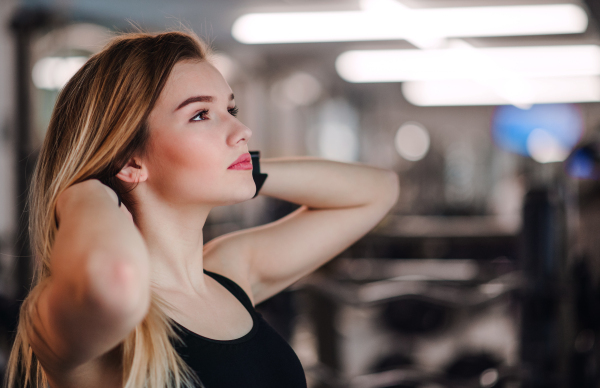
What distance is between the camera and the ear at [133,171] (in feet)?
2.87

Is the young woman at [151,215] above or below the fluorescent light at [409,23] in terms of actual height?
below

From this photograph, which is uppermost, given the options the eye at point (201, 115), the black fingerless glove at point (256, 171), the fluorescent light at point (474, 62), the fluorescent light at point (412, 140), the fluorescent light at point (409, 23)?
the fluorescent light at point (409, 23)

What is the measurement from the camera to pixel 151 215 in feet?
3.06

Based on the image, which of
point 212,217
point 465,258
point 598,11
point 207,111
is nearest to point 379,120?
point 465,258

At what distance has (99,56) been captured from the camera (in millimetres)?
872

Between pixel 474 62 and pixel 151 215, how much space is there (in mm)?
4900

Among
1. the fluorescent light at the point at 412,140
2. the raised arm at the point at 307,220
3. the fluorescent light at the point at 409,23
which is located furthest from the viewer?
the fluorescent light at the point at 412,140

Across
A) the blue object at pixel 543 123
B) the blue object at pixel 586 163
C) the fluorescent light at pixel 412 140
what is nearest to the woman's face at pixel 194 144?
the blue object at pixel 586 163

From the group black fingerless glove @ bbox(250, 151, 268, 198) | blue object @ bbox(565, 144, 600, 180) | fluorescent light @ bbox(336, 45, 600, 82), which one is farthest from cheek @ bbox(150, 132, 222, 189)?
fluorescent light @ bbox(336, 45, 600, 82)

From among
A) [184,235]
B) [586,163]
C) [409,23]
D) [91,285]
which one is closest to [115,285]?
[91,285]

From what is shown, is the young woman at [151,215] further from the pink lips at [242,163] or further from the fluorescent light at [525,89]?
the fluorescent light at [525,89]

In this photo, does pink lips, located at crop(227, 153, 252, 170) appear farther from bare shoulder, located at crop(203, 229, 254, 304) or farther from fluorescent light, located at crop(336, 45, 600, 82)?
fluorescent light, located at crop(336, 45, 600, 82)

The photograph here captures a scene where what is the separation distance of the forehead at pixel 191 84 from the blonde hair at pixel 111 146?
0.5 inches

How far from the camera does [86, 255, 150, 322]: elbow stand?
0.51m
